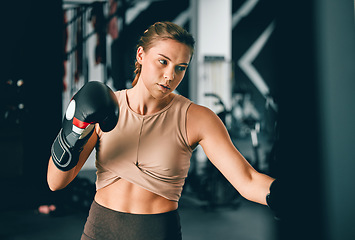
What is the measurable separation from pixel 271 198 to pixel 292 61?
1.14 feet

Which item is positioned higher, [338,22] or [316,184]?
[338,22]

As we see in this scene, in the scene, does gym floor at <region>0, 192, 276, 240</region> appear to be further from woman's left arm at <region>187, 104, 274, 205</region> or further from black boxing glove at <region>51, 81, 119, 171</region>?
black boxing glove at <region>51, 81, 119, 171</region>

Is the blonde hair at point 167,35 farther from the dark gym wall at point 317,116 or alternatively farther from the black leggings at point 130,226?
the black leggings at point 130,226

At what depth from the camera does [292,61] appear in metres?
0.87

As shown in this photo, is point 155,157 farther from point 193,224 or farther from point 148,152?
point 193,224

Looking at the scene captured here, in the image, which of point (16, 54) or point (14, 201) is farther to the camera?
point (16, 54)

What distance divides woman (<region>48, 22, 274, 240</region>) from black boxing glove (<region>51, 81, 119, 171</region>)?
2.0 inches

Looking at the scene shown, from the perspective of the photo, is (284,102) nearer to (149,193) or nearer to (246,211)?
(149,193)

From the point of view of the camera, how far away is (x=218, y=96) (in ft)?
12.4

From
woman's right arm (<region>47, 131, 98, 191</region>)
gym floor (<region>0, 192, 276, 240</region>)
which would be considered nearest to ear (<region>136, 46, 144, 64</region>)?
woman's right arm (<region>47, 131, 98, 191</region>)

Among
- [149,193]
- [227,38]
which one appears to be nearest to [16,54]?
[227,38]

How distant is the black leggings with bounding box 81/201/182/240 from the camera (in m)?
0.91

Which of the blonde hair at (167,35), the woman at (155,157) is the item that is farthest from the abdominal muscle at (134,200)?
the blonde hair at (167,35)

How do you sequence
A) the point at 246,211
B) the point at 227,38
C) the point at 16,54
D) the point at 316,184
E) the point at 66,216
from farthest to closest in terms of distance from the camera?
the point at 227,38 < the point at 16,54 < the point at 246,211 < the point at 66,216 < the point at 316,184
